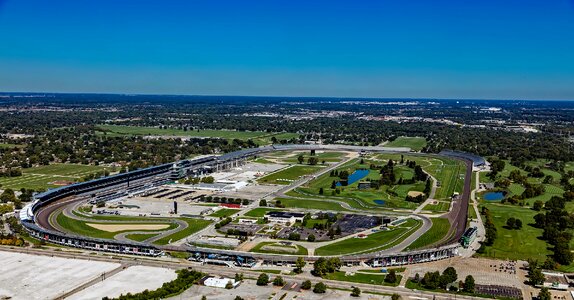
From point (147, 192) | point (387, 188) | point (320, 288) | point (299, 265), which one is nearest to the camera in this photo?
point (320, 288)

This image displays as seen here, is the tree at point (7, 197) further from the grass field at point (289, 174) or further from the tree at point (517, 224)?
the tree at point (517, 224)

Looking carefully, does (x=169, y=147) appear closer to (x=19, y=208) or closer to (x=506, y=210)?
(x=19, y=208)

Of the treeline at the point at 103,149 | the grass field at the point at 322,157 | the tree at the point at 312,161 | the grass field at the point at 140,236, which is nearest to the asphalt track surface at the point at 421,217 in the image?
the grass field at the point at 140,236

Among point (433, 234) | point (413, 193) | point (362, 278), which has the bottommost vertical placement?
point (362, 278)

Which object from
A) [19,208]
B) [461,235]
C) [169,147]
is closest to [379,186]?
[461,235]

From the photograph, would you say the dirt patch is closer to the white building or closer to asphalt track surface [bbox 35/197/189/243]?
asphalt track surface [bbox 35/197/189/243]

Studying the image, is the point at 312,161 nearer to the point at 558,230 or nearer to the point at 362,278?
the point at 558,230

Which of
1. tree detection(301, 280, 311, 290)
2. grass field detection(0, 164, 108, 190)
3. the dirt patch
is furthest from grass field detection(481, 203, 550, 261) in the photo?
grass field detection(0, 164, 108, 190)

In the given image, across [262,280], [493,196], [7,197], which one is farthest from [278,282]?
[493,196]
